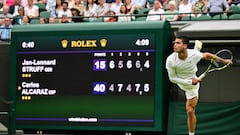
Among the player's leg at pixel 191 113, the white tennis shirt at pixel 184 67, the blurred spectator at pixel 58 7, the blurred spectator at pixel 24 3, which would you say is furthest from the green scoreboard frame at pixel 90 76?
the blurred spectator at pixel 24 3

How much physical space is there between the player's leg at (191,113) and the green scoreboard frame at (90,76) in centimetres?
93

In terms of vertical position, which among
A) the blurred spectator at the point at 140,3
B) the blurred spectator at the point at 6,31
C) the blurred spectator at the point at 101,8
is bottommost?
the blurred spectator at the point at 6,31

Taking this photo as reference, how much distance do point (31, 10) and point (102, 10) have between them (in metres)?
2.05

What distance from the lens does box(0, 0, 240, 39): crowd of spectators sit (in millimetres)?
12836

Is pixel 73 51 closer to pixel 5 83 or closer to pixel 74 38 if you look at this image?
pixel 74 38

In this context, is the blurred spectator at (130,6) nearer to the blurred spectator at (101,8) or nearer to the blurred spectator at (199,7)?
the blurred spectator at (101,8)

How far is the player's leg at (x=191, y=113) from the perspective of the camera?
33.2ft

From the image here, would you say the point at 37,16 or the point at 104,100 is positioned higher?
the point at 37,16

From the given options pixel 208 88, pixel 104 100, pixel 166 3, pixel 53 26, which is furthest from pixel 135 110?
pixel 166 3

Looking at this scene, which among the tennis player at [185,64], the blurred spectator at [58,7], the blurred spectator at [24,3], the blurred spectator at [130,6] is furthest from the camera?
the blurred spectator at [24,3]

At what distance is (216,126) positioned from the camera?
10.9 metres

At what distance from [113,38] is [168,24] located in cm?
115

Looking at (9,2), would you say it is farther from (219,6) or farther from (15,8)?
(219,6)

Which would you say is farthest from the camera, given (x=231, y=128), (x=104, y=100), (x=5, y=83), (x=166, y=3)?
(x=166, y=3)
